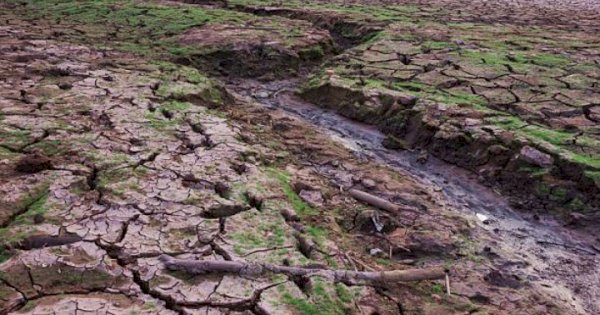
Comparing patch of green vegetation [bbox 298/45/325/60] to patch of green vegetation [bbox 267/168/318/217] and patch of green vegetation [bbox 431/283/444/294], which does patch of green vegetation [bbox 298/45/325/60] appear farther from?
patch of green vegetation [bbox 431/283/444/294]

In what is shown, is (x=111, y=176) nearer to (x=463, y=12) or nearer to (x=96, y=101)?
(x=96, y=101)

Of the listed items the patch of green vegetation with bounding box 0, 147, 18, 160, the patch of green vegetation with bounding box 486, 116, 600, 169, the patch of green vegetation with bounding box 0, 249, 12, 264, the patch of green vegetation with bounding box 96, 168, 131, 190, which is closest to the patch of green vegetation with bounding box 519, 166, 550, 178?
the patch of green vegetation with bounding box 486, 116, 600, 169

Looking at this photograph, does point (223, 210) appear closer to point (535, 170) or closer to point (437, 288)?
point (437, 288)

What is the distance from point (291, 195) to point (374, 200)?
1.75ft

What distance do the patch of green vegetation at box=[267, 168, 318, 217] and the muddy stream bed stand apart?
404mm

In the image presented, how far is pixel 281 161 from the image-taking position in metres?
4.01

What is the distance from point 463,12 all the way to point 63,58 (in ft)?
20.8

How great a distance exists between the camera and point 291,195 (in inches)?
135

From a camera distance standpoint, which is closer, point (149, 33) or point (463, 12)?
point (149, 33)

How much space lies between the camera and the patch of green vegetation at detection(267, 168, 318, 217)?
328cm

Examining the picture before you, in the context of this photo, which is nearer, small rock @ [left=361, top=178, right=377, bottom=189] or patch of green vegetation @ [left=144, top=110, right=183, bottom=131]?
small rock @ [left=361, top=178, right=377, bottom=189]

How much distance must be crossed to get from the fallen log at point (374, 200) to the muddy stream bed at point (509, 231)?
34 centimetres

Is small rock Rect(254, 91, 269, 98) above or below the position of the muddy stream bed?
above

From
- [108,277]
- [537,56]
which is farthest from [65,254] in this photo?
[537,56]
